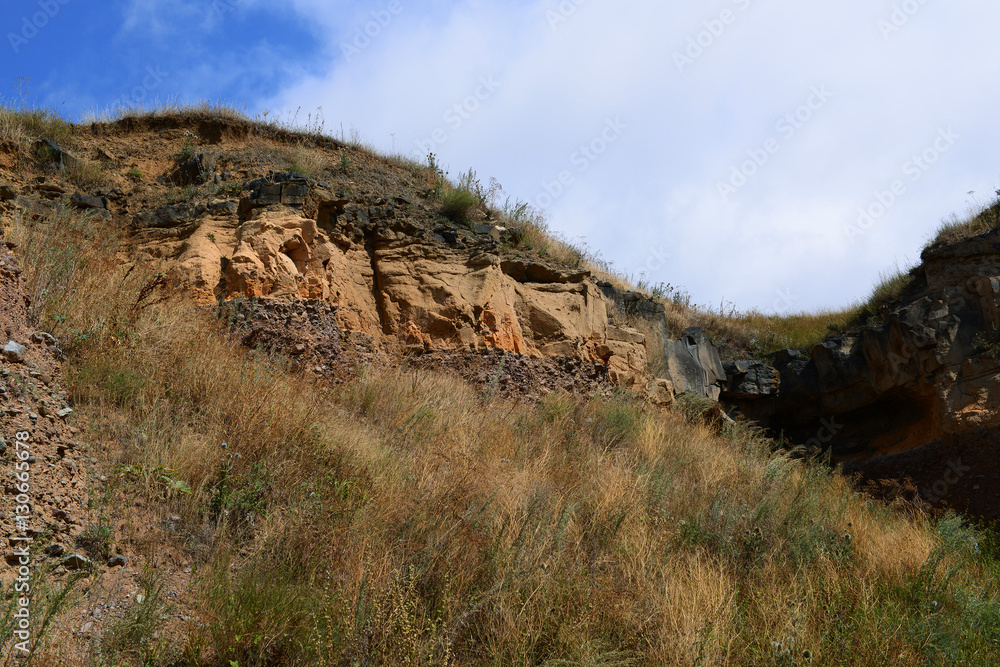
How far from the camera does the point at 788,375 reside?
15.1m

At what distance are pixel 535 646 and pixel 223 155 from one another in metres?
8.91

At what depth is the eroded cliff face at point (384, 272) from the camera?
793cm

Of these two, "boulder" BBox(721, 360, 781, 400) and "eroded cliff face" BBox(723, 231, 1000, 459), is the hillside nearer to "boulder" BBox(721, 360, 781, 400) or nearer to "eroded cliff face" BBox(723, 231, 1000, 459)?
"boulder" BBox(721, 360, 781, 400)

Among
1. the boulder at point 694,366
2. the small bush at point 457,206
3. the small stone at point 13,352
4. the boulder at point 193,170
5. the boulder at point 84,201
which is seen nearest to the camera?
the small stone at point 13,352

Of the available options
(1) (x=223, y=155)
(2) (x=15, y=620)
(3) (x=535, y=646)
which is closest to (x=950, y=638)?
(3) (x=535, y=646)

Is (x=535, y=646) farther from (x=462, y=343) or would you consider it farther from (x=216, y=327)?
(x=462, y=343)

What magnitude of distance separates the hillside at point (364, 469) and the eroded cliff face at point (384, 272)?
40 millimetres

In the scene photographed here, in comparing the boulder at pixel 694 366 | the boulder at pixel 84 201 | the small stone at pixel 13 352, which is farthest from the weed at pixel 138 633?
the boulder at pixel 694 366

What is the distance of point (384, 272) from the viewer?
360 inches

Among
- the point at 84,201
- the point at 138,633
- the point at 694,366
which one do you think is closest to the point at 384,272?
the point at 84,201

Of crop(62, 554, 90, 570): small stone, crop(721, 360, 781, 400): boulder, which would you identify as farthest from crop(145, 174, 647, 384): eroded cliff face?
crop(721, 360, 781, 400): boulder

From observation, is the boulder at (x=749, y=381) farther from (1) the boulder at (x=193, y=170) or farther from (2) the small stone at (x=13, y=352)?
(2) the small stone at (x=13, y=352)

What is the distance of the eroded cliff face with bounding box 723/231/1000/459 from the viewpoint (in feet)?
41.3

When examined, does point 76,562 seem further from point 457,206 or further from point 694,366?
point 694,366
